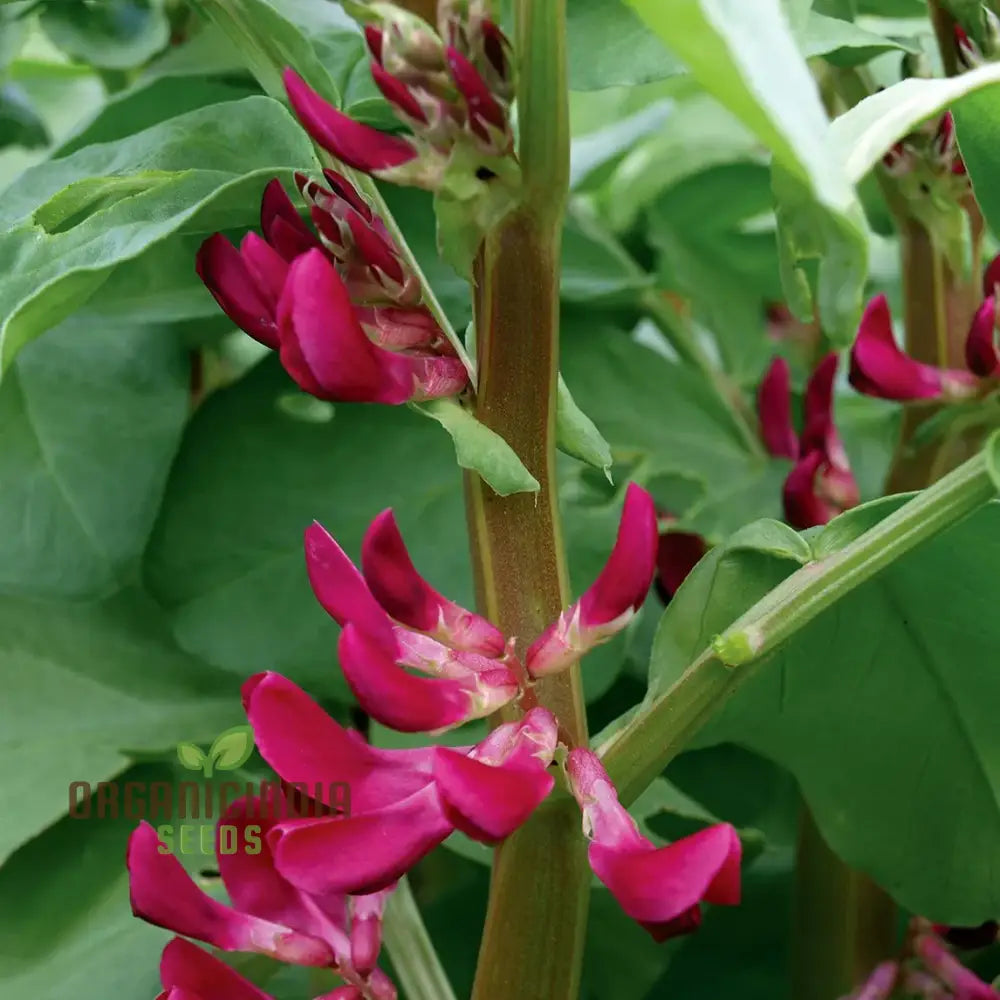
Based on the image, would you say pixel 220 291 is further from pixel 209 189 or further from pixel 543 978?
pixel 543 978

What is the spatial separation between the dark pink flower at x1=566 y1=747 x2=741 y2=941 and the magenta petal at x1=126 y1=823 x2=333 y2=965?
0.10m

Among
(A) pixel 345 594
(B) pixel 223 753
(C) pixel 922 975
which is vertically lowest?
(C) pixel 922 975

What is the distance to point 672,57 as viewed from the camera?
13.3 inches

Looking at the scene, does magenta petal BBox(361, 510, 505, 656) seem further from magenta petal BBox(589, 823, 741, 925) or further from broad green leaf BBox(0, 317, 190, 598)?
broad green leaf BBox(0, 317, 190, 598)

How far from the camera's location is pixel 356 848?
0.25 m

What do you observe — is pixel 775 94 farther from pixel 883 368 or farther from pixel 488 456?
pixel 883 368

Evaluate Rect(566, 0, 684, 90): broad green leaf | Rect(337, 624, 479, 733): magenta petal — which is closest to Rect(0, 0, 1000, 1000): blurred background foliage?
Rect(566, 0, 684, 90): broad green leaf

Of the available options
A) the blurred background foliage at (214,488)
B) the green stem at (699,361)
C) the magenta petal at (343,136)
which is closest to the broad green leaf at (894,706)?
the blurred background foliage at (214,488)

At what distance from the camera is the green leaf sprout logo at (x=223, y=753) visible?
0.39m

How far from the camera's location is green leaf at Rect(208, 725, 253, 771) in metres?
0.39

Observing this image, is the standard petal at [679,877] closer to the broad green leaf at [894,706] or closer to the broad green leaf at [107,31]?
the broad green leaf at [894,706]

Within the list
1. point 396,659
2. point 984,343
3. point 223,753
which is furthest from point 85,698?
point 984,343

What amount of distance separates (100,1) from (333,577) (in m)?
0.31

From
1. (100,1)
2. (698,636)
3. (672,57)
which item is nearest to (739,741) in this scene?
(698,636)
